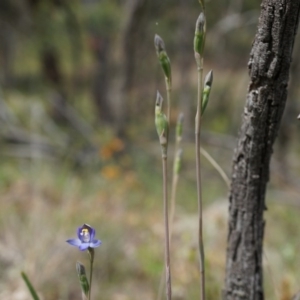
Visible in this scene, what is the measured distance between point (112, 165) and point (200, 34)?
4095mm

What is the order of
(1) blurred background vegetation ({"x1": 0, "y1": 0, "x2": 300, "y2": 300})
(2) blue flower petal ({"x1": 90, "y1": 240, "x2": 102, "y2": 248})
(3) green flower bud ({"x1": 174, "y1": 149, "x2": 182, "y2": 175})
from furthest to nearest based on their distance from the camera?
(1) blurred background vegetation ({"x1": 0, "y1": 0, "x2": 300, "y2": 300})
(3) green flower bud ({"x1": 174, "y1": 149, "x2": 182, "y2": 175})
(2) blue flower petal ({"x1": 90, "y1": 240, "x2": 102, "y2": 248})

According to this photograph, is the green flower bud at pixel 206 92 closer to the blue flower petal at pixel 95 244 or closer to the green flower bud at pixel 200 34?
the green flower bud at pixel 200 34

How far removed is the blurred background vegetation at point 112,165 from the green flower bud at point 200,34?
2.10 feet

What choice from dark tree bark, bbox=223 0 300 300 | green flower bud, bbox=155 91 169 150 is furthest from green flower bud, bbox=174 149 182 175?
green flower bud, bbox=155 91 169 150

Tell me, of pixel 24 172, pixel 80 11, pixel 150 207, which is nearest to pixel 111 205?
pixel 150 207

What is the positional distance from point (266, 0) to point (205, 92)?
210mm

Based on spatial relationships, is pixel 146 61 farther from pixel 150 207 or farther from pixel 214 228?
pixel 214 228

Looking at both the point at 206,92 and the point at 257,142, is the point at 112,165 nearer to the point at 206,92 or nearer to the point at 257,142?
the point at 257,142

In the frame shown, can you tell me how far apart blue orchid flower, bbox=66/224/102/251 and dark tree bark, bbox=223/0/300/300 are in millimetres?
387

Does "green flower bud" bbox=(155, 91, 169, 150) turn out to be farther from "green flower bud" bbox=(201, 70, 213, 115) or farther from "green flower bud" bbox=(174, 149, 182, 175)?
"green flower bud" bbox=(174, 149, 182, 175)

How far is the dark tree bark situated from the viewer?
905 millimetres

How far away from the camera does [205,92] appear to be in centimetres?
89

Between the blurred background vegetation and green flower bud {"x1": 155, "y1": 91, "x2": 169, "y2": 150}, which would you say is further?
the blurred background vegetation

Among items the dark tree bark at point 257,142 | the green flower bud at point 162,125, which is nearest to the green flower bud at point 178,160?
the dark tree bark at point 257,142
